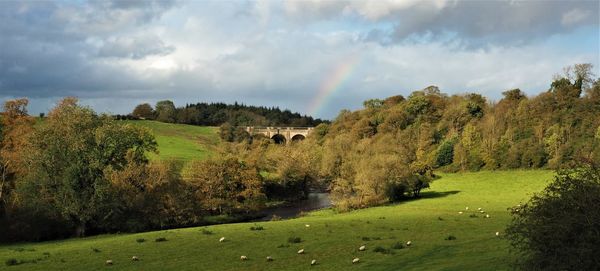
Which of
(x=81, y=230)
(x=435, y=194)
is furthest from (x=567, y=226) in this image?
(x=435, y=194)

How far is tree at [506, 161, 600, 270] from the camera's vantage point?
49.9ft

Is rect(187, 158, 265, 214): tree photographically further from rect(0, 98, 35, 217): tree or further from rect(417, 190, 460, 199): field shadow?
rect(417, 190, 460, 199): field shadow

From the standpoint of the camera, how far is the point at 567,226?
15.5 m

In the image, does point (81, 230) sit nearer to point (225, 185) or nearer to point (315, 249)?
point (225, 185)

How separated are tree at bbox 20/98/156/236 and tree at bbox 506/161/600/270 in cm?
4748

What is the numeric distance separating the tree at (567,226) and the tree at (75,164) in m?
47.5

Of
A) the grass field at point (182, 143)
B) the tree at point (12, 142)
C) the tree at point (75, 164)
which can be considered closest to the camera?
the tree at point (75, 164)

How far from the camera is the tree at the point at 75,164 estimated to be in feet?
177

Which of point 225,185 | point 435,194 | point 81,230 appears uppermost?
point 225,185

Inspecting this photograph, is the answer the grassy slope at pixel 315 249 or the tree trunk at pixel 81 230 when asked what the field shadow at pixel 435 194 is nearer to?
the grassy slope at pixel 315 249

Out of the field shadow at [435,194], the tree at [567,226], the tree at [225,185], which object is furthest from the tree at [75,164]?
the field shadow at [435,194]

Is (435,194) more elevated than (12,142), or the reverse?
(12,142)

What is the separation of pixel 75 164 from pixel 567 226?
2043 inches

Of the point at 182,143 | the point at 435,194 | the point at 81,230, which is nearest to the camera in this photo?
the point at 81,230
